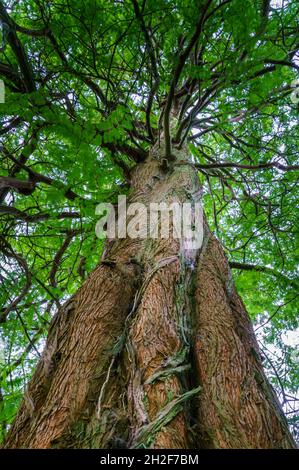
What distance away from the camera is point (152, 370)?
1.58m

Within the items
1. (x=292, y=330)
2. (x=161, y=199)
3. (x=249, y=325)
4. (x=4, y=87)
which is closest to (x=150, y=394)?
(x=249, y=325)

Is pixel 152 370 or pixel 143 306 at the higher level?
pixel 143 306

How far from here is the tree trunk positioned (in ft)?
4.55

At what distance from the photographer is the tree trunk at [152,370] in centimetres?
139

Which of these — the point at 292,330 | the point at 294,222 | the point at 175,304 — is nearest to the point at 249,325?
the point at 175,304

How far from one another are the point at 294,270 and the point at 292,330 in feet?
2.85

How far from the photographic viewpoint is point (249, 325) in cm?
221

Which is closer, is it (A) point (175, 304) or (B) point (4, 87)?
(A) point (175, 304)

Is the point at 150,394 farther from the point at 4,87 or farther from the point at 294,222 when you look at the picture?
the point at 294,222

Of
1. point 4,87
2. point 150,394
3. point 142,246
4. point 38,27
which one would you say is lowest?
point 150,394

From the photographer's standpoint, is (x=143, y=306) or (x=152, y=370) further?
(x=143, y=306)
